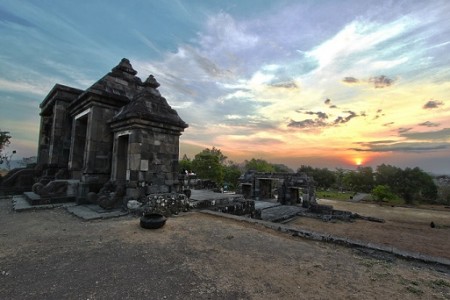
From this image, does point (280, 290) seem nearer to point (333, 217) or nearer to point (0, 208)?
point (0, 208)

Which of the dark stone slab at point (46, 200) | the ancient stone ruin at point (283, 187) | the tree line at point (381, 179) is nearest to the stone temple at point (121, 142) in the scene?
the dark stone slab at point (46, 200)

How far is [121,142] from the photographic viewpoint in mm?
9539

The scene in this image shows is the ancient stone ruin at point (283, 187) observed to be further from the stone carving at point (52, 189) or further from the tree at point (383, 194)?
the tree at point (383, 194)

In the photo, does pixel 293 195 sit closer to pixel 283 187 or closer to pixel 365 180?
pixel 283 187

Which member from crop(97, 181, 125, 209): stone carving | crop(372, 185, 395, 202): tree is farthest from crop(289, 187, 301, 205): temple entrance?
crop(372, 185, 395, 202): tree

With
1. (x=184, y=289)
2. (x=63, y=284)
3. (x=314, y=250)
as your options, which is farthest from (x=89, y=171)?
(x=314, y=250)

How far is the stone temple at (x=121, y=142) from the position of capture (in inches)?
325

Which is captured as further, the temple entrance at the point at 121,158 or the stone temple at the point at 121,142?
the temple entrance at the point at 121,158

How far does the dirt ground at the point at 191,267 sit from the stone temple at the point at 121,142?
9.71ft

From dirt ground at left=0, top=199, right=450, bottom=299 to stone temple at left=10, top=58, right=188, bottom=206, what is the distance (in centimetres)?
296

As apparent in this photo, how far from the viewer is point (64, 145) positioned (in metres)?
12.7

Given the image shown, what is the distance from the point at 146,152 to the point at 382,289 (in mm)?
7615

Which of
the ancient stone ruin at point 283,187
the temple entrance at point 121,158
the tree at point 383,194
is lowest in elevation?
the tree at point 383,194

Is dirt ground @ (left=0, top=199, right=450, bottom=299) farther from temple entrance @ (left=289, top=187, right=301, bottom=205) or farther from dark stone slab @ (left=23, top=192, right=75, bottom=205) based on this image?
temple entrance @ (left=289, top=187, right=301, bottom=205)
